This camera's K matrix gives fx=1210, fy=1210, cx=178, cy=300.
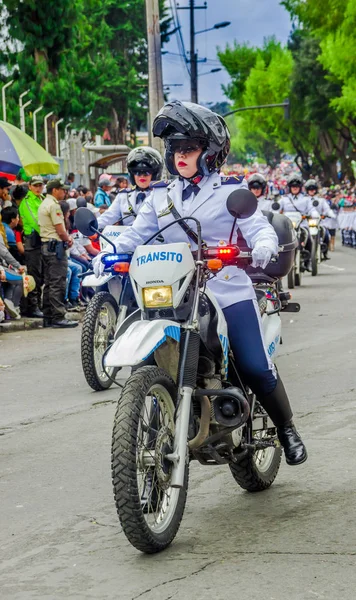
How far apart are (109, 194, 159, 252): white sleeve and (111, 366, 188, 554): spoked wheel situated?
904 millimetres

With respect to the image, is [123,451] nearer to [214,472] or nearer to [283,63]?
[214,472]

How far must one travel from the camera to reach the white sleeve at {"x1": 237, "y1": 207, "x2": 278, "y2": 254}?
528cm

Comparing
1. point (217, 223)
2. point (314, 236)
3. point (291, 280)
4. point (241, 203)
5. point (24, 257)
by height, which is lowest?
point (291, 280)

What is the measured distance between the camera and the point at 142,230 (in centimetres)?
562

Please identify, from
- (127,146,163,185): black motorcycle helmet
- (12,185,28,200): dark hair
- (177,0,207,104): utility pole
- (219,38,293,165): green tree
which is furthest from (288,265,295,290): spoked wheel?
(219,38,293,165): green tree

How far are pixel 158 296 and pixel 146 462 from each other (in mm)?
668

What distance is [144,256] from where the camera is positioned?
494 cm

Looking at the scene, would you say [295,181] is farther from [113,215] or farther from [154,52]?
[113,215]

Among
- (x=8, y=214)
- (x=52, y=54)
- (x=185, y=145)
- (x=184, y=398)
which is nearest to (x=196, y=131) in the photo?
(x=185, y=145)

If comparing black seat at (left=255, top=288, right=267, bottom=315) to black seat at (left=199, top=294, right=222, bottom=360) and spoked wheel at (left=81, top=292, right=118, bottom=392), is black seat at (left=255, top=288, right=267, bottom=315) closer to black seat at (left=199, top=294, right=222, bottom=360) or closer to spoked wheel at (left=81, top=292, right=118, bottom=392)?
black seat at (left=199, top=294, right=222, bottom=360)

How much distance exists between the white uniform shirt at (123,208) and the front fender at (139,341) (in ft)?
18.9

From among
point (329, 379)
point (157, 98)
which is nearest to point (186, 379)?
point (329, 379)

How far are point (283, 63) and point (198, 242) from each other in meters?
86.4

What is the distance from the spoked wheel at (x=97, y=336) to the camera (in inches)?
389
